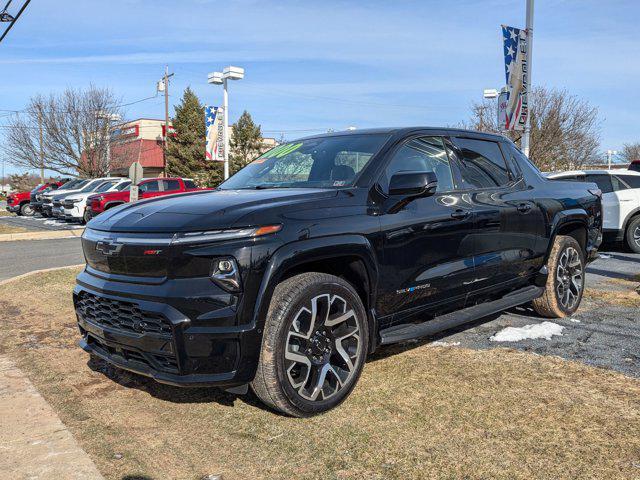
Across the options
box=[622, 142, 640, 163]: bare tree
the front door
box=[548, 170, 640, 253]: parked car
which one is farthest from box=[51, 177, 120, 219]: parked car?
box=[622, 142, 640, 163]: bare tree

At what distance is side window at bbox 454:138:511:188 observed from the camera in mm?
4586

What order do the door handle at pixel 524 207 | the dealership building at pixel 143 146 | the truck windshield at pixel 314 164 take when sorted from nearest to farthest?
1. the truck windshield at pixel 314 164
2. the door handle at pixel 524 207
3. the dealership building at pixel 143 146

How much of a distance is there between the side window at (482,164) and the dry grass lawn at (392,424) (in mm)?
1422

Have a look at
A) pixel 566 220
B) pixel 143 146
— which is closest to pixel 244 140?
pixel 143 146

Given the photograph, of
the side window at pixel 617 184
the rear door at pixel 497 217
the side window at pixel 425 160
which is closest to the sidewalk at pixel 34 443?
the side window at pixel 425 160

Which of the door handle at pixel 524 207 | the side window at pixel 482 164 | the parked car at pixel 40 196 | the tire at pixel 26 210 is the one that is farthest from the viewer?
the tire at pixel 26 210

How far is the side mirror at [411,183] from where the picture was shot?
363 cm

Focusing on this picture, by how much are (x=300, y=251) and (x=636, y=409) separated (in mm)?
2235

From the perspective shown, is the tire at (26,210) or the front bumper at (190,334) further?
the tire at (26,210)

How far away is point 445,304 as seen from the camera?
165 inches

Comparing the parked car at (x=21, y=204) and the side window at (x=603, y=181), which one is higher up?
the side window at (x=603, y=181)

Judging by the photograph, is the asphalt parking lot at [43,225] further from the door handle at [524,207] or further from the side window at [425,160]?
the door handle at [524,207]

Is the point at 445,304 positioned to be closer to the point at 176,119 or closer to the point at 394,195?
the point at 394,195

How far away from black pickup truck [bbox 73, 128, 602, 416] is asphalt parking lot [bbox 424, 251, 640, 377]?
408 millimetres
